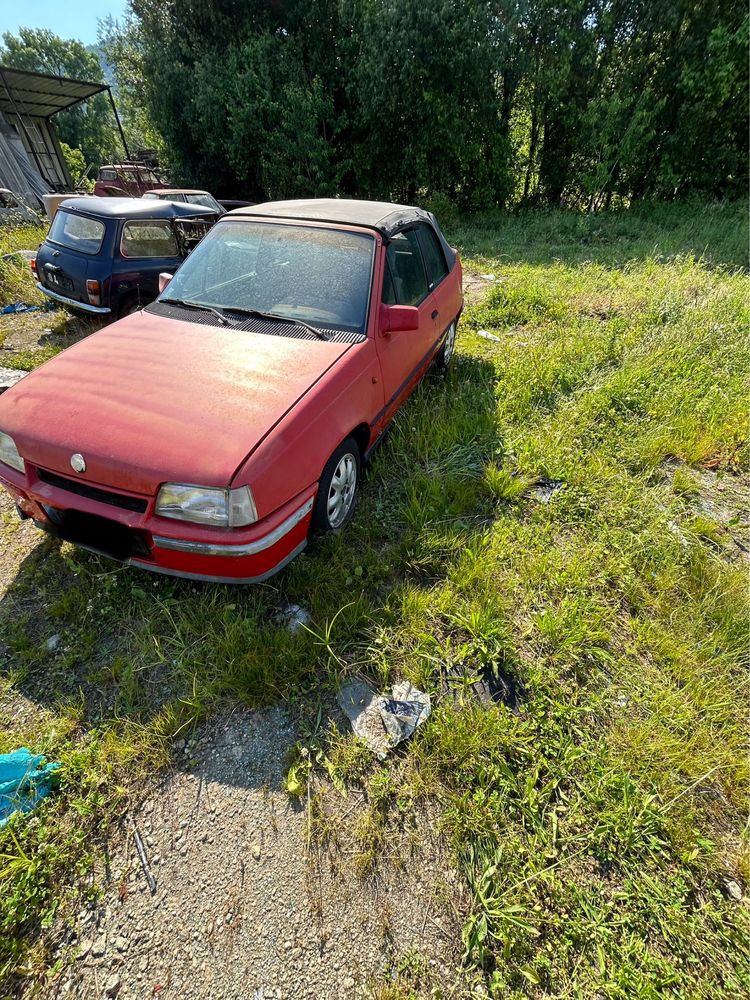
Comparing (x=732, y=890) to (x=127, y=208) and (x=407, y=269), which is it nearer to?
(x=407, y=269)

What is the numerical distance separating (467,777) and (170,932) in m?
1.10

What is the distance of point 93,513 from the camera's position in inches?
80.1

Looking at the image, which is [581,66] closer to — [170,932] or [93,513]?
[93,513]

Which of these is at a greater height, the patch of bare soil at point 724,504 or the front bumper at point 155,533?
the front bumper at point 155,533

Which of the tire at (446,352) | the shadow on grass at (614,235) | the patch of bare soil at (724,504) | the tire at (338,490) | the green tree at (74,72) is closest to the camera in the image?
the tire at (338,490)

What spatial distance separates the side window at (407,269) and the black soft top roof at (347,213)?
8 cm

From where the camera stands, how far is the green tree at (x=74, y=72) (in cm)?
3759

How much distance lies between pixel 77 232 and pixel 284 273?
4.06 metres

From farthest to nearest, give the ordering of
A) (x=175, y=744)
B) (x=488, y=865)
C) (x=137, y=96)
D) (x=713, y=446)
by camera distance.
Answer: (x=137, y=96) < (x=713, y=446) < (x=175, y=744) < (x=488, y=865)

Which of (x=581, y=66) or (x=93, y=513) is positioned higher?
(x=581, y=66)

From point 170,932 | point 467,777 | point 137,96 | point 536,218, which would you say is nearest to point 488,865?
point 467,777

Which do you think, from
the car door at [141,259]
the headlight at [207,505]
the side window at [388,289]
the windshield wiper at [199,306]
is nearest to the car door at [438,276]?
the side window at [388,289]

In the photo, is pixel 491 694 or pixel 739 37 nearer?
pixel 491 694

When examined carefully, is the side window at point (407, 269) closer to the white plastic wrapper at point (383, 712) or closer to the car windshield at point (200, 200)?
the white plastic wrapper at point (383, 712)
